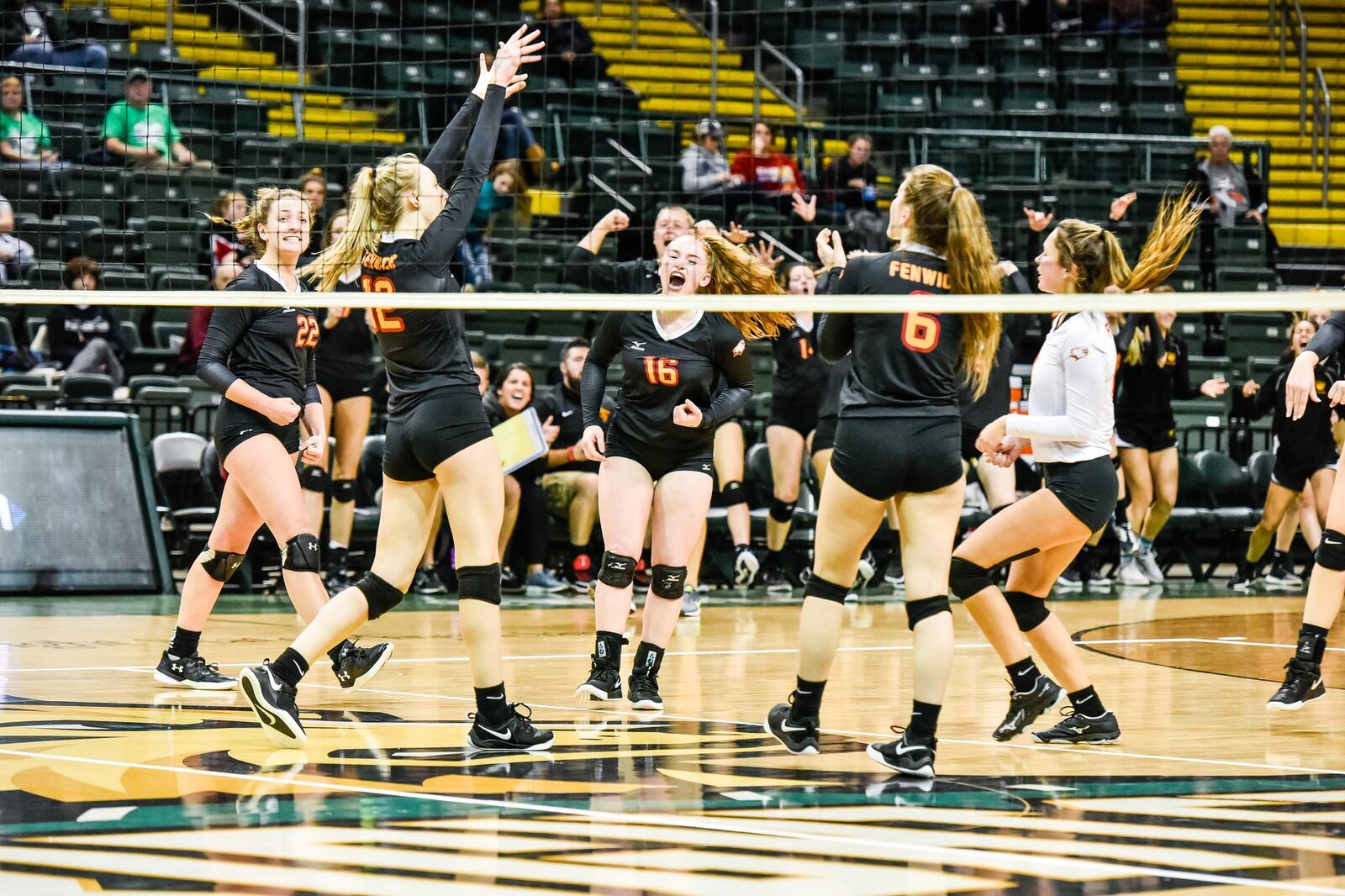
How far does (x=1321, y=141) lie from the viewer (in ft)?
66.3

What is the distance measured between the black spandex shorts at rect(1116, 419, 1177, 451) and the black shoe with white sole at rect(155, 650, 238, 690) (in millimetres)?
7676

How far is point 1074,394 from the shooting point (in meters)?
6.14

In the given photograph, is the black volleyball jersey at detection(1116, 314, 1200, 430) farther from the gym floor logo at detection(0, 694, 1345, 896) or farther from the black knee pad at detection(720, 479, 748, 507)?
the gym floor logo at detection(0, 694, 1345, 896)

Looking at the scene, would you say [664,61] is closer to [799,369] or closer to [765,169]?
[765,169]

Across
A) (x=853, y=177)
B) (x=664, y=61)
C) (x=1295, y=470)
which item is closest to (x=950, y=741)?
(x=1295, y=470)

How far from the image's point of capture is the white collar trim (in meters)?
7.26

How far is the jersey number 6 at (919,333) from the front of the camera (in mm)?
5426

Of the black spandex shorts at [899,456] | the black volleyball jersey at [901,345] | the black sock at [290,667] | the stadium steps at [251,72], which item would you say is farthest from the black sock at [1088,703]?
the stadium steps at [251,72]

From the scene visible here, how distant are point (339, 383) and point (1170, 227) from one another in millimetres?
6145

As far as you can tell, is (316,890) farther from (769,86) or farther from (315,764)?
(769,86)

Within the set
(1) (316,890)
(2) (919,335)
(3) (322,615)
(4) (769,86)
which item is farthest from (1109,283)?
(4) (769,86)

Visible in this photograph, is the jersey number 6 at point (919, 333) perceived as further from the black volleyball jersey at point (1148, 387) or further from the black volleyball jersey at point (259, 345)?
the black volleyball jersey at point (1148, 387)

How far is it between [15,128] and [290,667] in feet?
33.8

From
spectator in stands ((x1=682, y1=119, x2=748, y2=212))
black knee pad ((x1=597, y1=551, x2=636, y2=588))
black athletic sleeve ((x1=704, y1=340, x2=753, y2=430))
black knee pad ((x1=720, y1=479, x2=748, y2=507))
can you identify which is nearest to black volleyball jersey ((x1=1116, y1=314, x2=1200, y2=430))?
black knee pad ((x1=720, y1=479, x2=748, y2=507))
